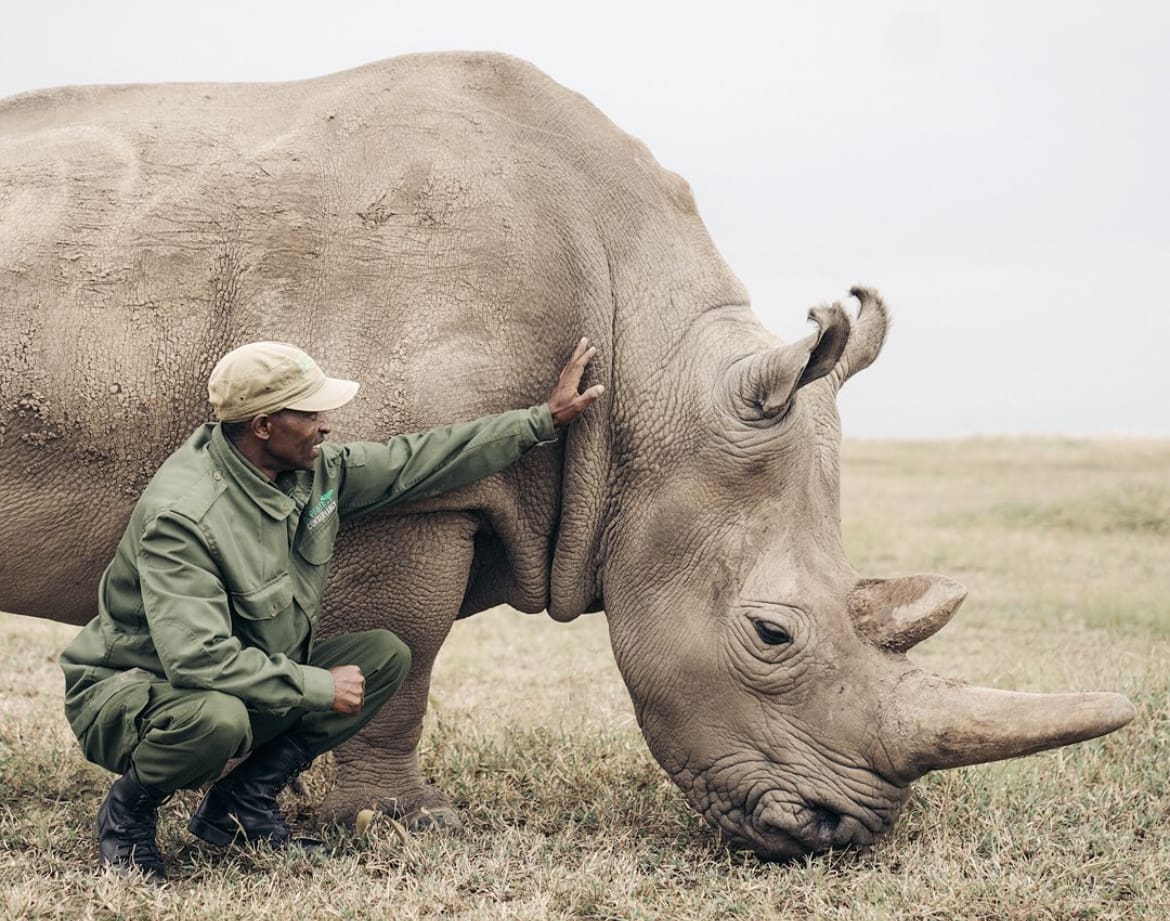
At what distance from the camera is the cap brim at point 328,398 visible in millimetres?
4516

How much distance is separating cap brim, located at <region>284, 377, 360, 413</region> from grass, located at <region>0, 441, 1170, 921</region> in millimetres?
1471

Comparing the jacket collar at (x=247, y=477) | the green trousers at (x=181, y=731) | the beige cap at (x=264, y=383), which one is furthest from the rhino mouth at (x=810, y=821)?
the beige cap at (x=264, y=383)

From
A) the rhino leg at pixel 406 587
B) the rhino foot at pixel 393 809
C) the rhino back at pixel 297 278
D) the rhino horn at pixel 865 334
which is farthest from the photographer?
the rhino horn at pixel 865 334

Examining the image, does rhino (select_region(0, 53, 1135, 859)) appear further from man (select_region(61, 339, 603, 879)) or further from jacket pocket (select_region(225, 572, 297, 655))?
jacket pocket (select_region(225, 572, 297, 655))

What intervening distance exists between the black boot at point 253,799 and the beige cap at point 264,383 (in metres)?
1.13

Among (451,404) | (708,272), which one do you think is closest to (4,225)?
(451,404)

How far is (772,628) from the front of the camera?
4.90m

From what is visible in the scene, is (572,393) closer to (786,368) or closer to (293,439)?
(786,368)

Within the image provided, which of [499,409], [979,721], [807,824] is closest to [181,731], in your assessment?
[499,409]

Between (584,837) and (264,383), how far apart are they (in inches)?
78.8

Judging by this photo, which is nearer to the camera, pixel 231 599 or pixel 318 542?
pixel 231 599

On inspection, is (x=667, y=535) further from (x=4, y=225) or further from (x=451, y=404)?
(x=4, y=225)

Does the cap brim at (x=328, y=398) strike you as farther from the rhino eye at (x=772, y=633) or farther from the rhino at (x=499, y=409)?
the rhino eye at (x=772, y=633)

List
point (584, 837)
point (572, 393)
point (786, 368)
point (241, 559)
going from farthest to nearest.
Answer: point (584, 837), point (572, 393), point (786, 368), point (241, 559)
